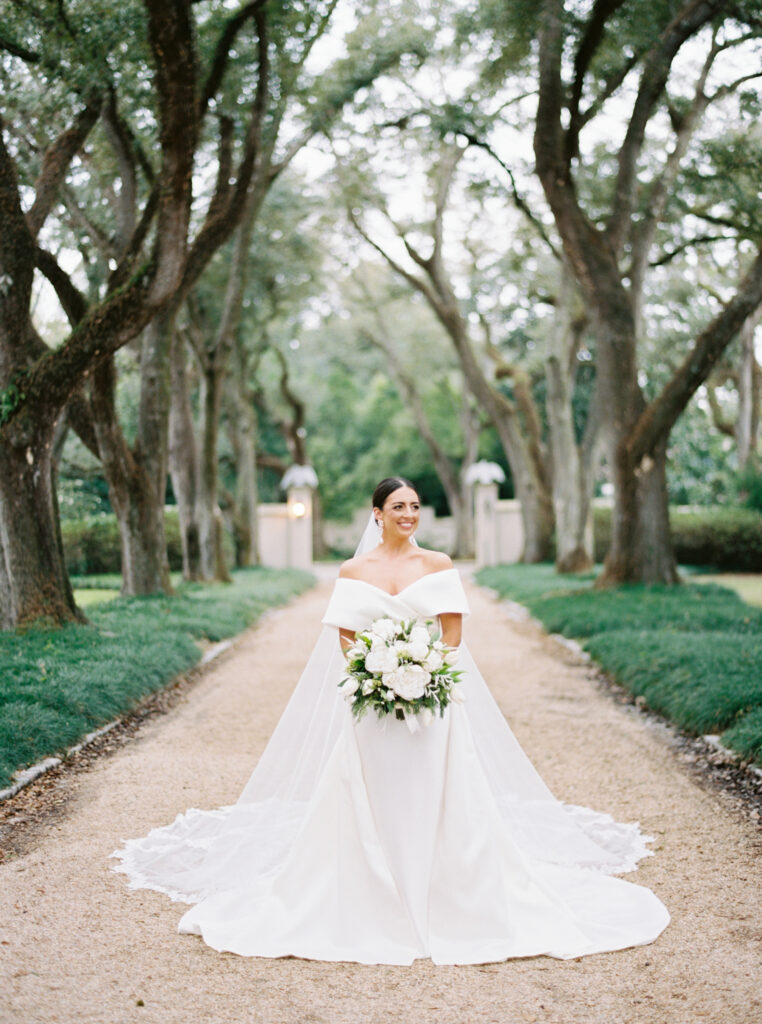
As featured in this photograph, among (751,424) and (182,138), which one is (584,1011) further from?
(751,424)

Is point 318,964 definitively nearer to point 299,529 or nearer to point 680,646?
point 680,646

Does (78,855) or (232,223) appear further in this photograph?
(232,223)

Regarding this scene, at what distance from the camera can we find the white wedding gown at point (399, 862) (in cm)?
415

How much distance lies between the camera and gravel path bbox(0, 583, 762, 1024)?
3.55m

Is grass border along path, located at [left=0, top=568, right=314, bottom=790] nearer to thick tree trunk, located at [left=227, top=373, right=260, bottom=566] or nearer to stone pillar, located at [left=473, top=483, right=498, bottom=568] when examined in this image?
thick tree trunk, located at [left=227, top=373, right=260, bottom=566]

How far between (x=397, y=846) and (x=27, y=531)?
24.4ft

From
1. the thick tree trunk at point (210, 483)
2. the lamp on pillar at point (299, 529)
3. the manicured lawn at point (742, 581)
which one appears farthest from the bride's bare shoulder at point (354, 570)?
the lamp on pillar at point (299, 529)

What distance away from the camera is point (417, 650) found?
4.33 metres

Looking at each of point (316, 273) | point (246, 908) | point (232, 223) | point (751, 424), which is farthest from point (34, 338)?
point (751, 424)

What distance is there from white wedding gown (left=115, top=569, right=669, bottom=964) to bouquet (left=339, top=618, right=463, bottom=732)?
0.44 ft

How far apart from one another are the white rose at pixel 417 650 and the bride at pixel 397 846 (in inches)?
10.2

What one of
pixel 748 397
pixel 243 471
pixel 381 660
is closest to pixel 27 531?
pixel 381 660

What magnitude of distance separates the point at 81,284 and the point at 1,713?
1477 centimetres

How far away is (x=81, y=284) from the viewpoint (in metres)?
20.3
